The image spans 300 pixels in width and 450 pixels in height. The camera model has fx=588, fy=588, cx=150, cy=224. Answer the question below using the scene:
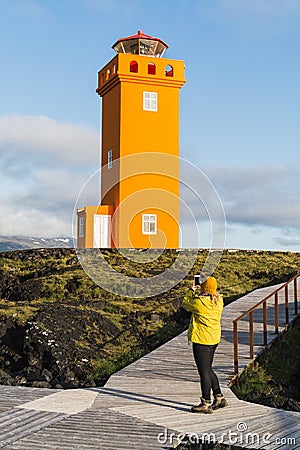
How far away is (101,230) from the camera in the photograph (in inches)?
1131

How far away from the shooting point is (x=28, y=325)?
13.3m

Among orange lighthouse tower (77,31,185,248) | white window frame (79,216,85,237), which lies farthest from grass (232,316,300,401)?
white window frame (79,216,85,237)

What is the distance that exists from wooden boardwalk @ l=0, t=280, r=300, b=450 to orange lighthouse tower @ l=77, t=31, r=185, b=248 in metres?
18.1

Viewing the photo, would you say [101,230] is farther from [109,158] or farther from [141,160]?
[141,160]

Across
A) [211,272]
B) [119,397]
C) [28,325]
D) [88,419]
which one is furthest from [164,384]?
[211,272]

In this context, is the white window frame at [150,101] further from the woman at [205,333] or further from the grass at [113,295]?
the woman at [205,333]

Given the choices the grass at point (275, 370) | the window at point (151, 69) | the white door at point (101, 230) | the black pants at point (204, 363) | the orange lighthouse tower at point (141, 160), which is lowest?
the grass at point (275, 370)

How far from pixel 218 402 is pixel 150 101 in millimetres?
22498

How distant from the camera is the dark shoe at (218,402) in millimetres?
8102

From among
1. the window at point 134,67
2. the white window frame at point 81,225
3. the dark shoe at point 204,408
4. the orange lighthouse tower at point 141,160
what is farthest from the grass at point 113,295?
the window at point 134,67

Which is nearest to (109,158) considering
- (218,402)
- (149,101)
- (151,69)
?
(149,101)

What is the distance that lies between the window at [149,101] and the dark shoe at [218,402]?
22.1 meters

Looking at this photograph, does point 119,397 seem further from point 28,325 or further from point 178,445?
point 28,325

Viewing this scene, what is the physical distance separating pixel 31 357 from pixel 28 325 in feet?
5.71
